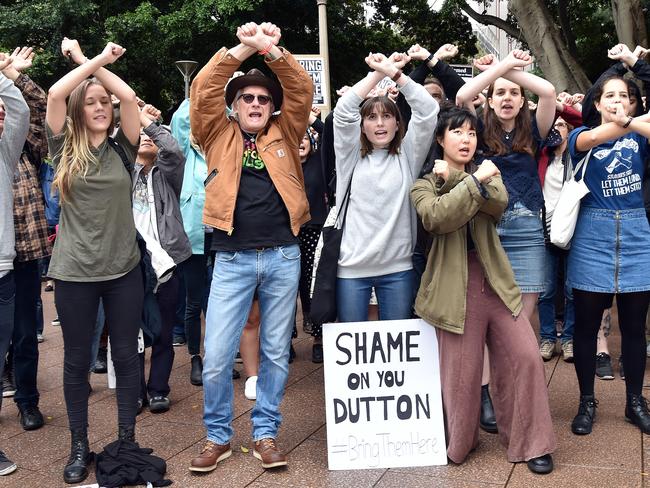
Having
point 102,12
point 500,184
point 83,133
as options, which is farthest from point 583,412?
point 102,12

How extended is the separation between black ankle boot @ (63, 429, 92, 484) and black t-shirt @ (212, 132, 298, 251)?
1245 millimetres

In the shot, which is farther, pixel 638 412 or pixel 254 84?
pixel 638 412

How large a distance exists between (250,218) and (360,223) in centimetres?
62

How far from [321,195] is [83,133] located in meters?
2.42

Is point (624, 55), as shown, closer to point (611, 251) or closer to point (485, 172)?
point (611, 251)

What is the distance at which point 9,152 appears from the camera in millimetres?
3908

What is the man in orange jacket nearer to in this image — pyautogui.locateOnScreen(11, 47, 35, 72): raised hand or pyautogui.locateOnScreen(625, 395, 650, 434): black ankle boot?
pyautogui.locateOnScreen(11, 47, 35, 72): raised hand

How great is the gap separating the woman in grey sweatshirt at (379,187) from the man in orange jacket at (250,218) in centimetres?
27

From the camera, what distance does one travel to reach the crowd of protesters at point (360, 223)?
12.0 feet

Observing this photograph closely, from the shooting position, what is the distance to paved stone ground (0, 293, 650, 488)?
141 inches

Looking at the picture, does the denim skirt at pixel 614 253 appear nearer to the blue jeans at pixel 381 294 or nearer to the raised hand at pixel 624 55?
the raised hand at pixel 624 55

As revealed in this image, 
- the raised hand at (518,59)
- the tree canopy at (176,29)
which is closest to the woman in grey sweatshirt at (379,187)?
the raised hand at (518,59)

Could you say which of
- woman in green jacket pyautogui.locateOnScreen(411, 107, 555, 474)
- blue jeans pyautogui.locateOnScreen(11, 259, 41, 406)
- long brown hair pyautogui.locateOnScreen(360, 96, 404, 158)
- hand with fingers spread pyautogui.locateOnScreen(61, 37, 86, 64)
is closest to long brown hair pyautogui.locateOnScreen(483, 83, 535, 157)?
woman in green jacket pyautogui.locateOnScreen(411, 107, 555, 474)

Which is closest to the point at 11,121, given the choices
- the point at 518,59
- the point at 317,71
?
the point at 518,59
